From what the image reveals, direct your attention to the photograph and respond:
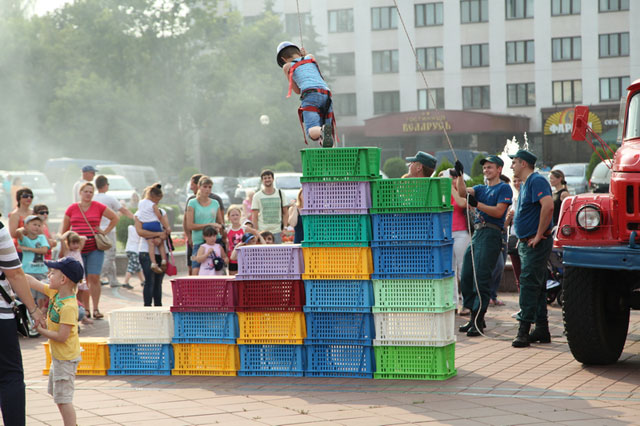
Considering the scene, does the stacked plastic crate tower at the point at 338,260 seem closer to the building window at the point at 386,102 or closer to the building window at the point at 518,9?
the building window at the point at 518,9

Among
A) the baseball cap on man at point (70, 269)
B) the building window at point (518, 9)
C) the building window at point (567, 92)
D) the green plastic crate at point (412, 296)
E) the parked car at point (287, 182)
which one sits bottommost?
the green plastic crate at point (412, 296)

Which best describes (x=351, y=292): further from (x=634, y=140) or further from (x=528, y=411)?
(x=634, y=140)

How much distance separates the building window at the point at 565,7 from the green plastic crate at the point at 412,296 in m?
50.6

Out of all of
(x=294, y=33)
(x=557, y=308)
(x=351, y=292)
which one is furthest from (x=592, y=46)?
(x=351, y=292)

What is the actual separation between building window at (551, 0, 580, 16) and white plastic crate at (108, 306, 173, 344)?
50.9m

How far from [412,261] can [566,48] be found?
51.0 meters

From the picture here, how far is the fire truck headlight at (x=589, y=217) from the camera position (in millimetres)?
7621

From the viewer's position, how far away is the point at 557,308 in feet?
39.4

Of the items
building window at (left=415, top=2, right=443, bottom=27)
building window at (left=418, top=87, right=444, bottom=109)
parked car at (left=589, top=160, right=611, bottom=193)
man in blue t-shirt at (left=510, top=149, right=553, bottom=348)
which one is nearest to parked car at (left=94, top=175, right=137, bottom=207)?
parked car at (left=589, top=160, right=611, bottom=193)

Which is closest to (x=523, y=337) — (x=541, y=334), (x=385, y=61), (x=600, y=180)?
(x=541, y=334)

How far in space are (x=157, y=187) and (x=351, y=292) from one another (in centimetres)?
517

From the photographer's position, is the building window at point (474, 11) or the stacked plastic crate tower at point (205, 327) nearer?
→ the stacked plastic crate tower at point (205, 327)

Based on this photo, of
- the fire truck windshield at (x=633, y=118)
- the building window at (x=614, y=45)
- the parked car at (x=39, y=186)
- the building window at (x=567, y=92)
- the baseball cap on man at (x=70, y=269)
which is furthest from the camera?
the building window at (x=567, y=92)

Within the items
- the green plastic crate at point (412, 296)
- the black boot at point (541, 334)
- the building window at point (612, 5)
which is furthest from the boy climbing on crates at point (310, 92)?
the building window at point (612, 5)
